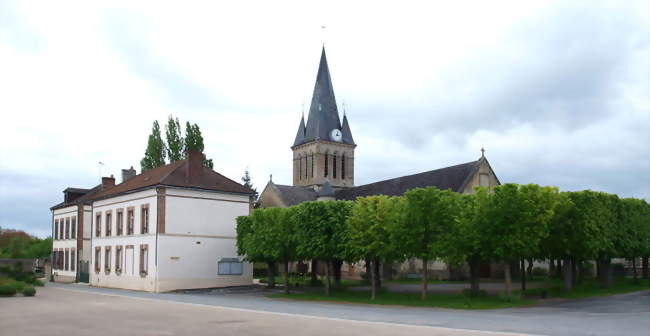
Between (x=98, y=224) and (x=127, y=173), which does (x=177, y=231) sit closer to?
(x=98, y=224)

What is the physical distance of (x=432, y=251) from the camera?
1241 inches

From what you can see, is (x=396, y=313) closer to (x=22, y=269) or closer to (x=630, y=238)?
(x=630, y=238)

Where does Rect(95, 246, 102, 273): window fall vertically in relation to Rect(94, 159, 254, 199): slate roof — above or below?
below

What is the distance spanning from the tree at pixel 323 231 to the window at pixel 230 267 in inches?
328

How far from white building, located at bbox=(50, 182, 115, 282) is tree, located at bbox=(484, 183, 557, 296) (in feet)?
118

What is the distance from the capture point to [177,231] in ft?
136

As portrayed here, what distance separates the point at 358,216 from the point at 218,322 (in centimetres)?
1516

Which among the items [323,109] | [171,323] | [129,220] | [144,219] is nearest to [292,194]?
[323,109]

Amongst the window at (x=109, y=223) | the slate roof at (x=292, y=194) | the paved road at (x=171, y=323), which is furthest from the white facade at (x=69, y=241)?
the paved road at (x=171, y=323)

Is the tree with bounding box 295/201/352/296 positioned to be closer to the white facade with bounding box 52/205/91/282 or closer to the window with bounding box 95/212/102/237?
the window with bounding box 95/212/102/237

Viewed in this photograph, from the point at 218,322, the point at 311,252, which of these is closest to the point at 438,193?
the point at 311,252

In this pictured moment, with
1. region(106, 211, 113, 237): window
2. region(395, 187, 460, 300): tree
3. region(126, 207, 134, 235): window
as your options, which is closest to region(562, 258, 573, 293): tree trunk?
region(395, 187, 460, 300): tree

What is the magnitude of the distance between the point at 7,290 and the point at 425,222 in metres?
23.0

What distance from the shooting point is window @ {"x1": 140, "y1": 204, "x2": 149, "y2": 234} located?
42.3m
